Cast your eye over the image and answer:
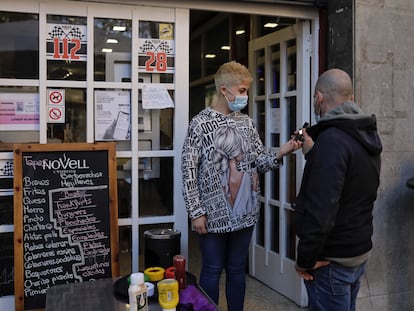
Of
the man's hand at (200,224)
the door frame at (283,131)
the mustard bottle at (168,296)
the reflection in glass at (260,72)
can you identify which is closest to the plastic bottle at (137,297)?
the mustard bottle at (168,296)

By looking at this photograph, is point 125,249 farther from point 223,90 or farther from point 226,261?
point 223,90

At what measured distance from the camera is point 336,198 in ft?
6.66

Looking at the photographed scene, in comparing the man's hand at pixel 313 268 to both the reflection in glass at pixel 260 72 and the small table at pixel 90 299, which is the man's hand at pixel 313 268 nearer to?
the small table at pixel 90 299

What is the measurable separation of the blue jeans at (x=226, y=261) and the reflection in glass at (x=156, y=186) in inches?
19.8

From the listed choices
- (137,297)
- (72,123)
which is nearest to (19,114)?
(72,123)

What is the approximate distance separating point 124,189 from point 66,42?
102 cm

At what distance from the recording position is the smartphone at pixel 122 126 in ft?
10.6

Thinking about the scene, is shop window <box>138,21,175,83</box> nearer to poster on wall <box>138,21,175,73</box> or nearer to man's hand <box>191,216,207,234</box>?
poster on wall <box>138,21,175,73</box>

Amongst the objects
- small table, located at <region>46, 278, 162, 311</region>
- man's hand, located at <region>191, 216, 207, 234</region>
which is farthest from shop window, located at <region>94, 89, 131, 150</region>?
small table, located at <region>46, 278, 162, 311</region>

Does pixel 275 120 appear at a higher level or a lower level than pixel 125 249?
higher

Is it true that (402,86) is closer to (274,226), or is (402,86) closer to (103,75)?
(274,226)

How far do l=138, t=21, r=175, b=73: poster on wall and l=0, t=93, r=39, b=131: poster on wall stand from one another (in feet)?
2.37

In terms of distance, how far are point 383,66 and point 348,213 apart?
177 centimetres

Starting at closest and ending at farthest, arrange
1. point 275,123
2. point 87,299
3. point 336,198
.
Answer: point 336,198
point 87,299
point 275,123
